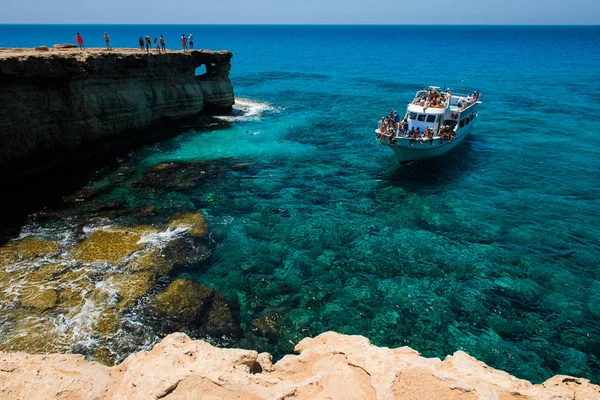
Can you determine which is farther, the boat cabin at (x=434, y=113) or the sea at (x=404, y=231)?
the boat cabin at (x=434, y=113)

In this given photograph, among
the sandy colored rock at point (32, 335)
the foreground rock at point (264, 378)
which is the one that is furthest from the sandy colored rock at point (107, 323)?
the foreground rock at point (264, 378)

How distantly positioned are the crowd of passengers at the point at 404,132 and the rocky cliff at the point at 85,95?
20.9 meters

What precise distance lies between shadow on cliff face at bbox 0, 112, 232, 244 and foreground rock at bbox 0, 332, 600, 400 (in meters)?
14.1

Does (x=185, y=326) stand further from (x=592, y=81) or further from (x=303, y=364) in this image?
(x=592, y=81)

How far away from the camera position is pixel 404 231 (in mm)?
20500

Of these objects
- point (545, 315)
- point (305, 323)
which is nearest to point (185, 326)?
point (305, 323)

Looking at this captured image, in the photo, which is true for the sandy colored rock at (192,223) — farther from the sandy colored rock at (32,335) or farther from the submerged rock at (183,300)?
the sandy colored rock at (32,335)

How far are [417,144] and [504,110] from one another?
86.2 feet

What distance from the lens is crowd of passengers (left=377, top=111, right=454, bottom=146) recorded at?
90.6 ft

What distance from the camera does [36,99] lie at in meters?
24.6

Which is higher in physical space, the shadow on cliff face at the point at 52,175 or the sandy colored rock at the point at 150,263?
the shadow on cliff face at the point at 52,175

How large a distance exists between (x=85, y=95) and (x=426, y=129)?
2650 centimetres

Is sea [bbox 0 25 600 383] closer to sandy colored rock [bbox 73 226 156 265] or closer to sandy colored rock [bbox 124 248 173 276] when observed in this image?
sandy colored rock [bbox 124 248 173 276]

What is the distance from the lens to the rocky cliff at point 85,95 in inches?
928
